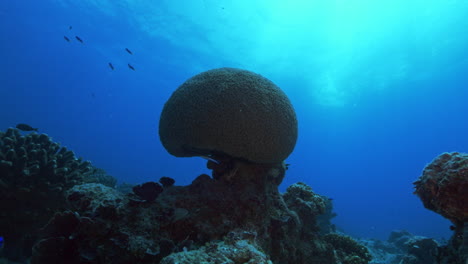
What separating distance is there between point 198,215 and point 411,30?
4129 centimetres

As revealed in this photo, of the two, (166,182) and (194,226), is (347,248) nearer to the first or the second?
(194,226)

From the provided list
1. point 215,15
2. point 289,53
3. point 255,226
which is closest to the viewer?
point 255,226

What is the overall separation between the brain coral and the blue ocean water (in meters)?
17.3

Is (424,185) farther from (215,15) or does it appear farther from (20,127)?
(215,15)

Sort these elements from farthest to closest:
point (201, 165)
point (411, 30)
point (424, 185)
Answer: point (201, 165) → point (411, 30) → point (424, 185)

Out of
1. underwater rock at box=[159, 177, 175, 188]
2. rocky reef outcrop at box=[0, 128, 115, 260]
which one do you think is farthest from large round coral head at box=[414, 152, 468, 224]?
rocky reef outcrop at box=[0, 128, 115, 260]

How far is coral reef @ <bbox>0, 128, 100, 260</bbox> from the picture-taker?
5.02 metres

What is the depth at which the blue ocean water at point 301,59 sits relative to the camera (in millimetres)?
31500

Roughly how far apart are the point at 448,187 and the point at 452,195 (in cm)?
12

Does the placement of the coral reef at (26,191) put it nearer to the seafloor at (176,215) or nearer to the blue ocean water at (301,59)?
the seafloor at (176,215)

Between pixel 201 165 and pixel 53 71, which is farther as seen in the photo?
pixel 201 165

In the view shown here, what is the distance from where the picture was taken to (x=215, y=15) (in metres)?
30.9

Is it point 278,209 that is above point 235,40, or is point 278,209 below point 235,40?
below

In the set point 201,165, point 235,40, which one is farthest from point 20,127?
point 201,165
